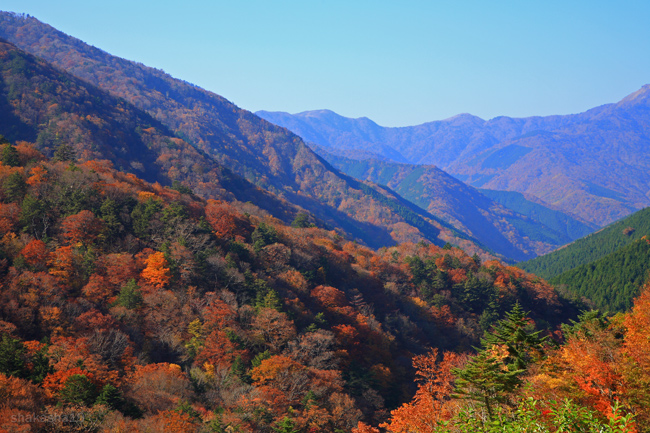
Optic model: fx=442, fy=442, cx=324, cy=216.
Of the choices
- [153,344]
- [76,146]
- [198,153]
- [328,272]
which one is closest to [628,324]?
[153,344]

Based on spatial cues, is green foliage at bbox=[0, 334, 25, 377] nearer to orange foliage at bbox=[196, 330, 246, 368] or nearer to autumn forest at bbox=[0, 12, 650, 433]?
autumn forest at bbox=[0, 12, 650, 433]

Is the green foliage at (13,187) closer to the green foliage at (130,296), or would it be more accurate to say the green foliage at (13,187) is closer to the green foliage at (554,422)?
the green foliage at (130,296)

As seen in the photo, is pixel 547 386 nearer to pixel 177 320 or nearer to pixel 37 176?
pixel 177 320

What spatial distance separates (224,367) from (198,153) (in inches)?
5751

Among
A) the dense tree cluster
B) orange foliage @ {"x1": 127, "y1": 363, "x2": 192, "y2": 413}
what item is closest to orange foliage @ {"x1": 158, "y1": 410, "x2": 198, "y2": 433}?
orange foliage @ {"x1": 127, "y1": 363, "x2": 192, "y2": 413}

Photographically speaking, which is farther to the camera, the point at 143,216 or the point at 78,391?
the point at 143,216

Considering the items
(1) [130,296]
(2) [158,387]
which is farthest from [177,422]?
(1) [130,296]

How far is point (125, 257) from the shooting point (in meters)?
52.5

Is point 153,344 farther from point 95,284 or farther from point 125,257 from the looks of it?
point 125,257

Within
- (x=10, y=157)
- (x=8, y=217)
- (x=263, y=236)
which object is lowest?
(x=8, y=217)

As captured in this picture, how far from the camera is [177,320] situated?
155 feet

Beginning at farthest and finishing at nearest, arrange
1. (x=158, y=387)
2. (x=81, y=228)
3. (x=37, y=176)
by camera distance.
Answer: (x=37, y=176), (x=81, y=228), (x=158, y=387)

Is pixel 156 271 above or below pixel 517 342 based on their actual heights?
below

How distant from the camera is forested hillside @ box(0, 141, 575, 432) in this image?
3141 cm
